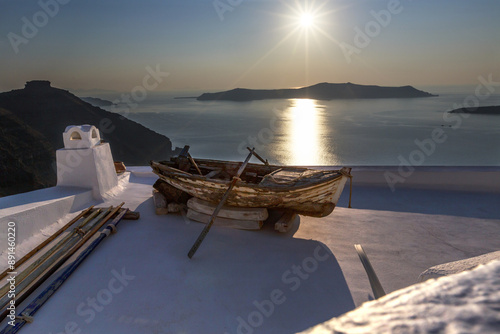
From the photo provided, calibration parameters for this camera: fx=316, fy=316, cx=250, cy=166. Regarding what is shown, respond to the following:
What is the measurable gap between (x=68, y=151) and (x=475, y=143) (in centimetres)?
5352

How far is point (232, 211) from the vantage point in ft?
16.5

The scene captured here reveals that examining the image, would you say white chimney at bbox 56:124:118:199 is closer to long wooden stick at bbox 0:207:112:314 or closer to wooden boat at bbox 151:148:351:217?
wooden boat at bbox 151:148:351:217

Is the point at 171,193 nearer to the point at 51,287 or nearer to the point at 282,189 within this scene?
the point at 282,189

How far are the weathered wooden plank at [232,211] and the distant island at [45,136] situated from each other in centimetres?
3599

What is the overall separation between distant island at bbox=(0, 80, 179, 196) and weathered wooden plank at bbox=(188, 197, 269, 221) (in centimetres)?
3599

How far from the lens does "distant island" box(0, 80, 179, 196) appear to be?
42594 mm

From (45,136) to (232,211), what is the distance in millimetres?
58673

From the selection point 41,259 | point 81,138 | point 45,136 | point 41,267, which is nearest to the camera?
point 41,267

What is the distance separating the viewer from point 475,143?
45.5m

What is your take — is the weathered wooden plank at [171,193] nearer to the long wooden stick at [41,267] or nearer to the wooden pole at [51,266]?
the wooden pole at [51,266]

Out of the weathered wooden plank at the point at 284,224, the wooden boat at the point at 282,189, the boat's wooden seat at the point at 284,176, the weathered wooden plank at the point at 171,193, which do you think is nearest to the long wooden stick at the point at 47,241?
the weathered wooden plank at the point at 171,193

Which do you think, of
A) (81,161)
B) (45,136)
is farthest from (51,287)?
(45,136)

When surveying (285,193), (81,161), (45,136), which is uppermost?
(81,161)

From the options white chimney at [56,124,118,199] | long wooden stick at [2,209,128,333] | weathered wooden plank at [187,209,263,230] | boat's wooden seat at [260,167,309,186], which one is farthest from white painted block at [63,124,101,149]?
boat's wooden seat at [260,167,309,186]
